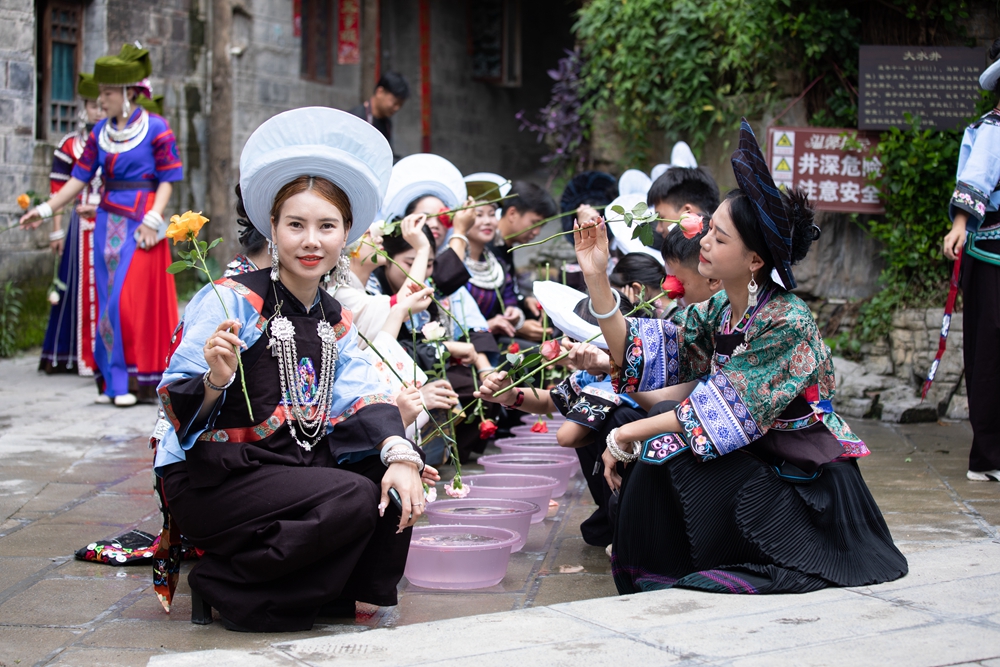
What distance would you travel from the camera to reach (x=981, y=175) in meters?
4.41

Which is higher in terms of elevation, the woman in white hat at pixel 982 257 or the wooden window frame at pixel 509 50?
the wooden window frame at pixel 509 50

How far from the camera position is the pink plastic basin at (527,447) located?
4457mm

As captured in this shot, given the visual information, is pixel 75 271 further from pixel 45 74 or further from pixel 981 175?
pixel 981 175

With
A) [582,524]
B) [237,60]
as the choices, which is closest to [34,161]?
[237,60]

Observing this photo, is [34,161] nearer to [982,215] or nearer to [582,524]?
[582,524]

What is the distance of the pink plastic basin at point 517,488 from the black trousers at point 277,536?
109 cm

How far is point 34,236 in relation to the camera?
27.0 feet

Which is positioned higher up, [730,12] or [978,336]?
[730,12]

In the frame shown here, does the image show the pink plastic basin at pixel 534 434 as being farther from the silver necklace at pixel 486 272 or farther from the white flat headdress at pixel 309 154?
the white flat headdress at pixel 309 154

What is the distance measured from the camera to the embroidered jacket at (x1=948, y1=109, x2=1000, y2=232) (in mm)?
4406

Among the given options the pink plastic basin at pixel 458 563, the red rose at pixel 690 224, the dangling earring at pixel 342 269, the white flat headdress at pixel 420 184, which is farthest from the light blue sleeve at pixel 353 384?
the white flat headdress at pixel 420 184

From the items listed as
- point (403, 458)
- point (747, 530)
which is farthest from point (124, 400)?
point (747, 530)

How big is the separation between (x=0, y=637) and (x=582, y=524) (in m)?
1.85

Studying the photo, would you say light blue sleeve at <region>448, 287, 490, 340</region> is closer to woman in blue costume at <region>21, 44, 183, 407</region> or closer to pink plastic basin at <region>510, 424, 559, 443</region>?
pink plastic basin at <region>510, 424, 559, 443</region>
